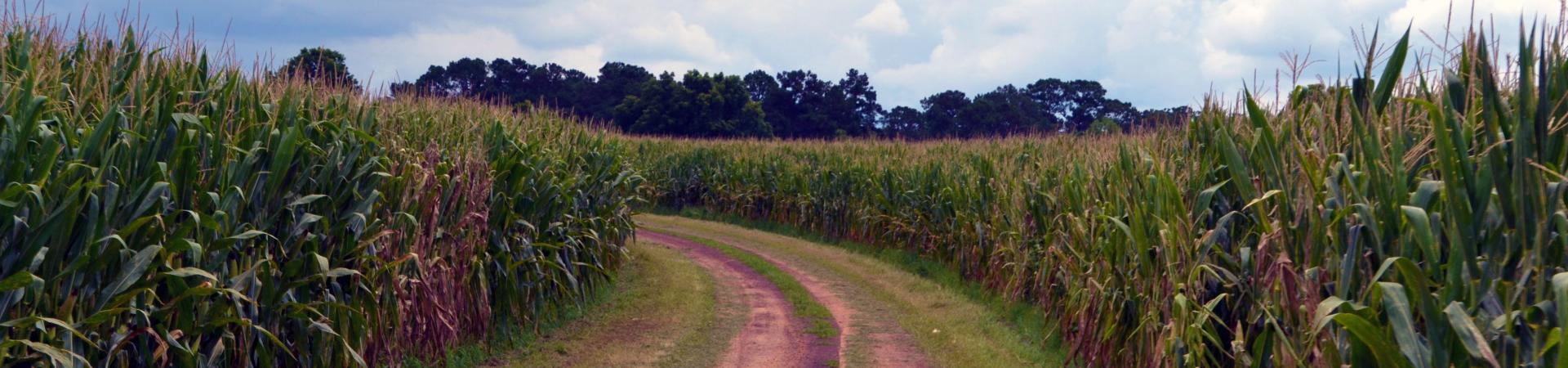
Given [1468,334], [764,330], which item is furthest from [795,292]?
[1468,334]

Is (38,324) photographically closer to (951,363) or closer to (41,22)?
(41,22)

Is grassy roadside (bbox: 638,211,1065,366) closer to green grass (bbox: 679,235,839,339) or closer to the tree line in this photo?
green grass (bbox: 679,235,839,339)

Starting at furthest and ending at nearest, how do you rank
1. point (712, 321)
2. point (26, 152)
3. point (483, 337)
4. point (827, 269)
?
point (827, 269), point (712, 321), point (483, 337), point (26, 152)

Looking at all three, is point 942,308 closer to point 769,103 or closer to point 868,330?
point 868,330

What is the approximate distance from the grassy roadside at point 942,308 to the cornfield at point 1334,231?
0.39 metres

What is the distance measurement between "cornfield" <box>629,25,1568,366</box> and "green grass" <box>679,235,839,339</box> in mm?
2544

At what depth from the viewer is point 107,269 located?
16.6ft

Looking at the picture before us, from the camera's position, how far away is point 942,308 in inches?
515

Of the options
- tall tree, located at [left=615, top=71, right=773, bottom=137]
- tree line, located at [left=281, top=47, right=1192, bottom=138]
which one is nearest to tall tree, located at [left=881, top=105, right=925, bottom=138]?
tree line, located at [left=281, top=47, right=1192, bottom=138]

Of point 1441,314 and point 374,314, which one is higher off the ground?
point 1441,314

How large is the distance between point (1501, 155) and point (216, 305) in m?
6.49

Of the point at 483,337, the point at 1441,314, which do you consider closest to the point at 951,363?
the point at 483,337

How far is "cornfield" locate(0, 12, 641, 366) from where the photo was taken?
4.72 m

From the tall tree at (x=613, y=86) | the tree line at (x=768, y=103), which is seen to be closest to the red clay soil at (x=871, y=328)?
the tree line at (x=768, y=103)
